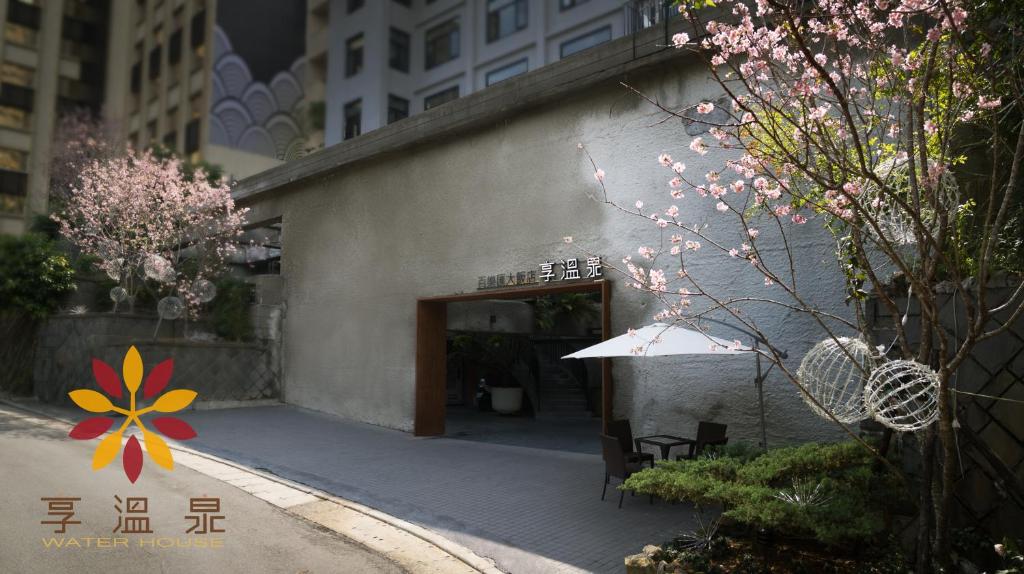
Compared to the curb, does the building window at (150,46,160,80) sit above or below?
above

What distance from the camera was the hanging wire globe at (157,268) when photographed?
57.0 feet

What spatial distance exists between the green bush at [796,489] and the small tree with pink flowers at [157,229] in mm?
15303

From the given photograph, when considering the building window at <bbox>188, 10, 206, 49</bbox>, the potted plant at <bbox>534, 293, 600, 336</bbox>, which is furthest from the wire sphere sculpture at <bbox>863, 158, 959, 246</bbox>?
the building window at <bbox>188, 10, 206, 49</bbox>

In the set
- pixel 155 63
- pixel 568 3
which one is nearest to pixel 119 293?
pixel 568 3

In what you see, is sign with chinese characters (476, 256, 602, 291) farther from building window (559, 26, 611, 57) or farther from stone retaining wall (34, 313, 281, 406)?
building window (559, 26, 611, 57)

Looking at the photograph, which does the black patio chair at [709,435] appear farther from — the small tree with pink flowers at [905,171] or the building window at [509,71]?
the building window at [509,71]

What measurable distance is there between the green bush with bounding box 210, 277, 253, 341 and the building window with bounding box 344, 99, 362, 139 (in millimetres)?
12891

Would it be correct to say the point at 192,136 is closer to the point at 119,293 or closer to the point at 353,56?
the point at 353,56

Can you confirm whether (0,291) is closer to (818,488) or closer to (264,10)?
(818,488)

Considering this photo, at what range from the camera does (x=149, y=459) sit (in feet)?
33.9

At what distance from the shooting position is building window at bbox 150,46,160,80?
4284cm

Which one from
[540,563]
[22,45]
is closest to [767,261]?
[540,563]

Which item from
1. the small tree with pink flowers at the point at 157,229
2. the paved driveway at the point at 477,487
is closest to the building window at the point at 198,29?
the small tree with pink flowers at the point at 157,229

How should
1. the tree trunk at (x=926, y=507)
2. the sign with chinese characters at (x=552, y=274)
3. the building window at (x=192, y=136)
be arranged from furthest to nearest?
the building window at (x=192, y=136), the sign with chinese characters at (x=552, y=274), the tree trunk at (x=926, y=507)
